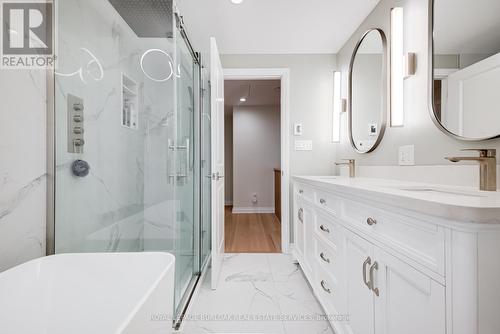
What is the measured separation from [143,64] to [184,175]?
1.07m

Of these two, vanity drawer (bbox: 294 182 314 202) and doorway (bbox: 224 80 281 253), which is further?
doorway (bbox: 224 80 281 253)

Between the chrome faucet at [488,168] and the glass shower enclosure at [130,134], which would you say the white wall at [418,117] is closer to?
the chrome faucet at [488,168]

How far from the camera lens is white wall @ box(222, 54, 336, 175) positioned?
2.78 meters

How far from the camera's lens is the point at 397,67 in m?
1.71

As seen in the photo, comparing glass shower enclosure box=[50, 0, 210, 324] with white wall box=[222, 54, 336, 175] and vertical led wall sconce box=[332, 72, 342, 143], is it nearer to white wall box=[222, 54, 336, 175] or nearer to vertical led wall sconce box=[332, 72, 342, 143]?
white wall box=[222, 54, 336, 175]

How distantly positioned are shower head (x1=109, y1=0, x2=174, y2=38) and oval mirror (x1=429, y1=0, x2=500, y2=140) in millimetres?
1660

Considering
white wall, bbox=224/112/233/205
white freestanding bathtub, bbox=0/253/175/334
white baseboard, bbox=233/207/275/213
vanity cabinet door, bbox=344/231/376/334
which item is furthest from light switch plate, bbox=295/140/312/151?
white wall, bbox=224/112/233/205

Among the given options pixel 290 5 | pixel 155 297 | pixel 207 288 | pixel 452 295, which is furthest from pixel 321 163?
pixel 155 297

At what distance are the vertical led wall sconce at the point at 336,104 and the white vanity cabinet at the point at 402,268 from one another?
1384mm

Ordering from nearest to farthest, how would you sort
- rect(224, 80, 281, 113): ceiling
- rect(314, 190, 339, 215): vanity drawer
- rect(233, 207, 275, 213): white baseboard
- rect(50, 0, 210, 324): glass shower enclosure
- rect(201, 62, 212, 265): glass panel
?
rect(50, 0, 210, 324): glass shower enclosure
rect(314, 190, 339, 215): vanity drawer
rect(201, 62, 212, 265): glass panel
rect(224, 80, 281, 113): ceiling
rect(233, 207, 275, 213): white baseboard

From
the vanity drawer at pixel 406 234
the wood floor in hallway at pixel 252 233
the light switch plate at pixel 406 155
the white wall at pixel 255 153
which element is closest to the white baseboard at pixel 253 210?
the white wall at pixel 255 153

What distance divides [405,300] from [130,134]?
200 cm

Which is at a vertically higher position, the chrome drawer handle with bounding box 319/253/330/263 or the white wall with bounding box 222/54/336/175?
→ the white wall with bounding box 222/54/336/175

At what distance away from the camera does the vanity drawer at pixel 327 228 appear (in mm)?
1326
